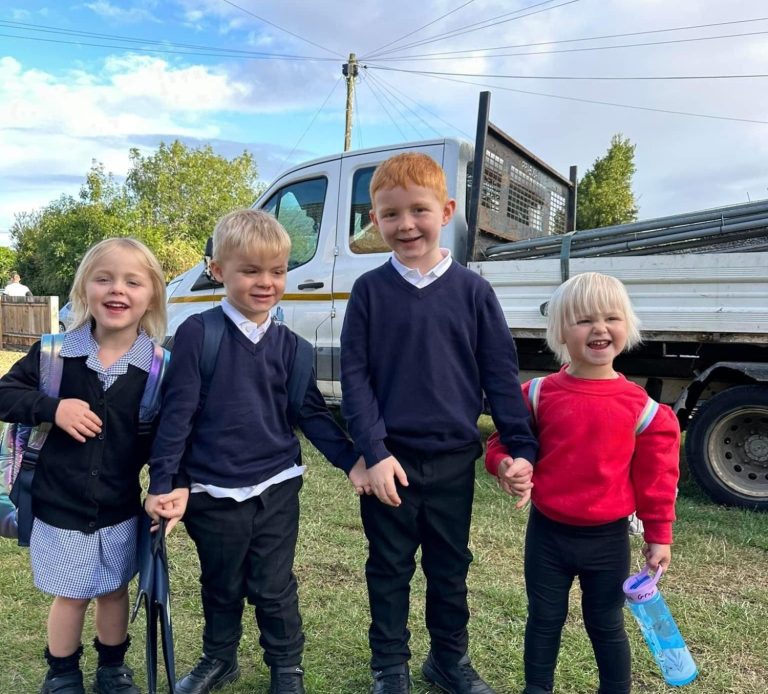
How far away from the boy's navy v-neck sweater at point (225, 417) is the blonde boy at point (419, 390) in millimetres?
222

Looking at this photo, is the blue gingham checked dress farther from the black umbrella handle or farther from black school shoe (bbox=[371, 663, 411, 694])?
black school shoe (bbox=[371, 663, 411, 694])

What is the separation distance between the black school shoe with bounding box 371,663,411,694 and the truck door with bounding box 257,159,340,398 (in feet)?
11.7

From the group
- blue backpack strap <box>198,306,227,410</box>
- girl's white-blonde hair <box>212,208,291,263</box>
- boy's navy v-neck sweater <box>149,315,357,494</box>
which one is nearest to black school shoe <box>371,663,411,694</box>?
boy's navy v-neck sweater <box>149,315,357,494</box>

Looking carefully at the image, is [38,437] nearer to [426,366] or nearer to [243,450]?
[243,450]

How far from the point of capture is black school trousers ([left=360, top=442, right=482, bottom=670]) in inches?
79.1

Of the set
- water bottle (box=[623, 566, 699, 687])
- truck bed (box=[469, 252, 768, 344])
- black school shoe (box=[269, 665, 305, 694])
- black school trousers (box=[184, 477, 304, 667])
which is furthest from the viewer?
truck bed (box=[469, 252, 768, 344])

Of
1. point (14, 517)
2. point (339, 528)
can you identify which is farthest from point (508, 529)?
point (14, 517)

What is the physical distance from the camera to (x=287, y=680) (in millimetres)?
2102

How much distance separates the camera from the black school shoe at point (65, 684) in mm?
2045

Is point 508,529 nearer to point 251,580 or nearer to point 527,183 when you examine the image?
point 251,580

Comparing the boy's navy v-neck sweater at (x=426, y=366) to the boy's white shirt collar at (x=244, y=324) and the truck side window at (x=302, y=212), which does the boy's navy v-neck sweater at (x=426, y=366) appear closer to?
the boy's white shirt collar at (x=244, y=324)

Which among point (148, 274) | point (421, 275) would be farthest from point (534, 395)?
point (148, 274)

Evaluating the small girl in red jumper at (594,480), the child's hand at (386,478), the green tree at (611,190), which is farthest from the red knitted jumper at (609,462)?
the green tree at (611,190)

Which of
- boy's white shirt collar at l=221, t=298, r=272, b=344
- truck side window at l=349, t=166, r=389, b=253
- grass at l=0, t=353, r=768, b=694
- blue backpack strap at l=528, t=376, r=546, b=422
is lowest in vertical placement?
grass at l=0, t=353, r=768, b=694
